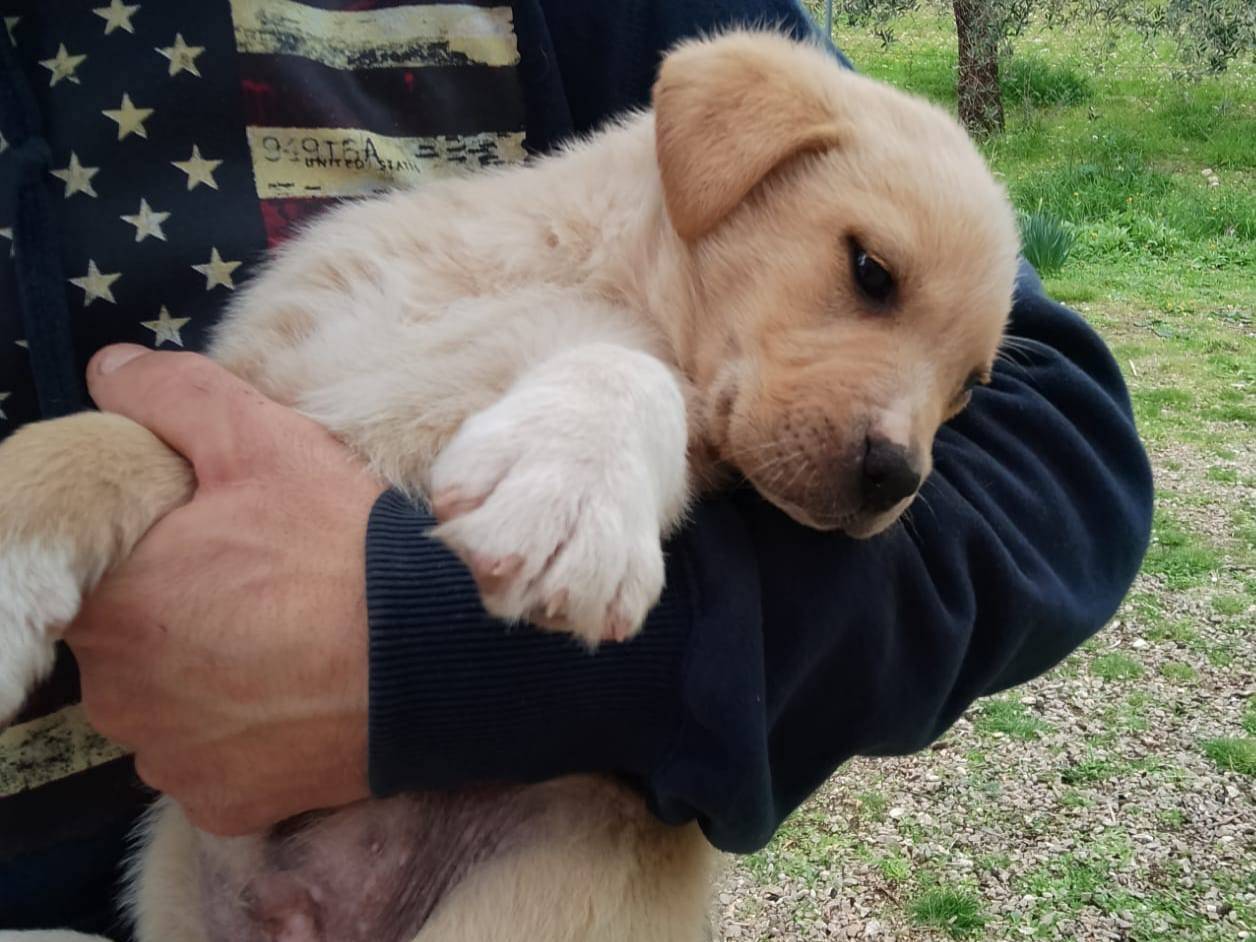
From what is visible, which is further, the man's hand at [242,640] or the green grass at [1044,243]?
the green grass at [1044,243]

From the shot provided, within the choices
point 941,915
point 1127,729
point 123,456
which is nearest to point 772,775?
point 123,456

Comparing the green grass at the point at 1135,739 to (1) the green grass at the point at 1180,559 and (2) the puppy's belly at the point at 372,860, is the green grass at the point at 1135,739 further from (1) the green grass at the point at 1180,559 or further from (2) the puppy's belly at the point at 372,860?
(2) the puppy's belly at the point at 372,860

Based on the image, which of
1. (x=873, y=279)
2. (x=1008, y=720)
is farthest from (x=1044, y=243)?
(x=873, y=279)

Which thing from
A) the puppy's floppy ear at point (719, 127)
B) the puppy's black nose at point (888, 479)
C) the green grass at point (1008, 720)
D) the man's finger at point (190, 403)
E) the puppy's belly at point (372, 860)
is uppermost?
the puppy's floppy ear at point (719, 127)

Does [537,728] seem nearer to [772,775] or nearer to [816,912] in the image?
[772,775]

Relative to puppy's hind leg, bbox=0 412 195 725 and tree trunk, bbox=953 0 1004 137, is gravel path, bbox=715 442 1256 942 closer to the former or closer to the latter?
puppy's hind leg, bbox=0 412 195 725

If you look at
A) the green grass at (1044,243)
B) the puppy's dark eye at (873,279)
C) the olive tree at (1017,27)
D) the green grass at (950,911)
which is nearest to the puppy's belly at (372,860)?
the puppy's dark eye at (873,279)
